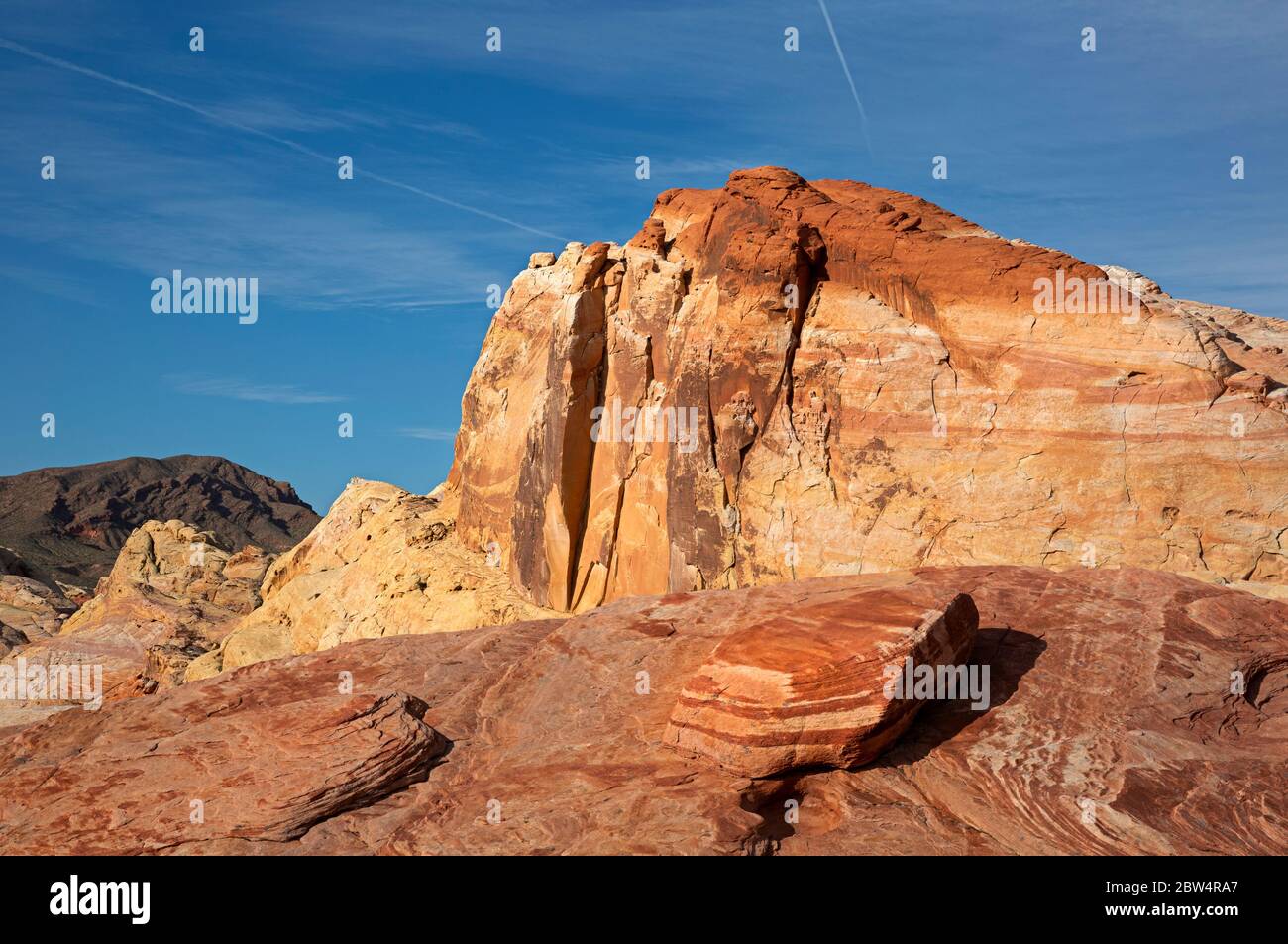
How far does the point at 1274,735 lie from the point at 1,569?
2008 inches

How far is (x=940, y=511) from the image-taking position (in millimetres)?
19297

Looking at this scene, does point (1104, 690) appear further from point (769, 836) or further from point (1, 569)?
point (1, 569)

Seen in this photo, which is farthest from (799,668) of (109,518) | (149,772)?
(109,518)

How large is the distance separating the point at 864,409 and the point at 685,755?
11.6m
